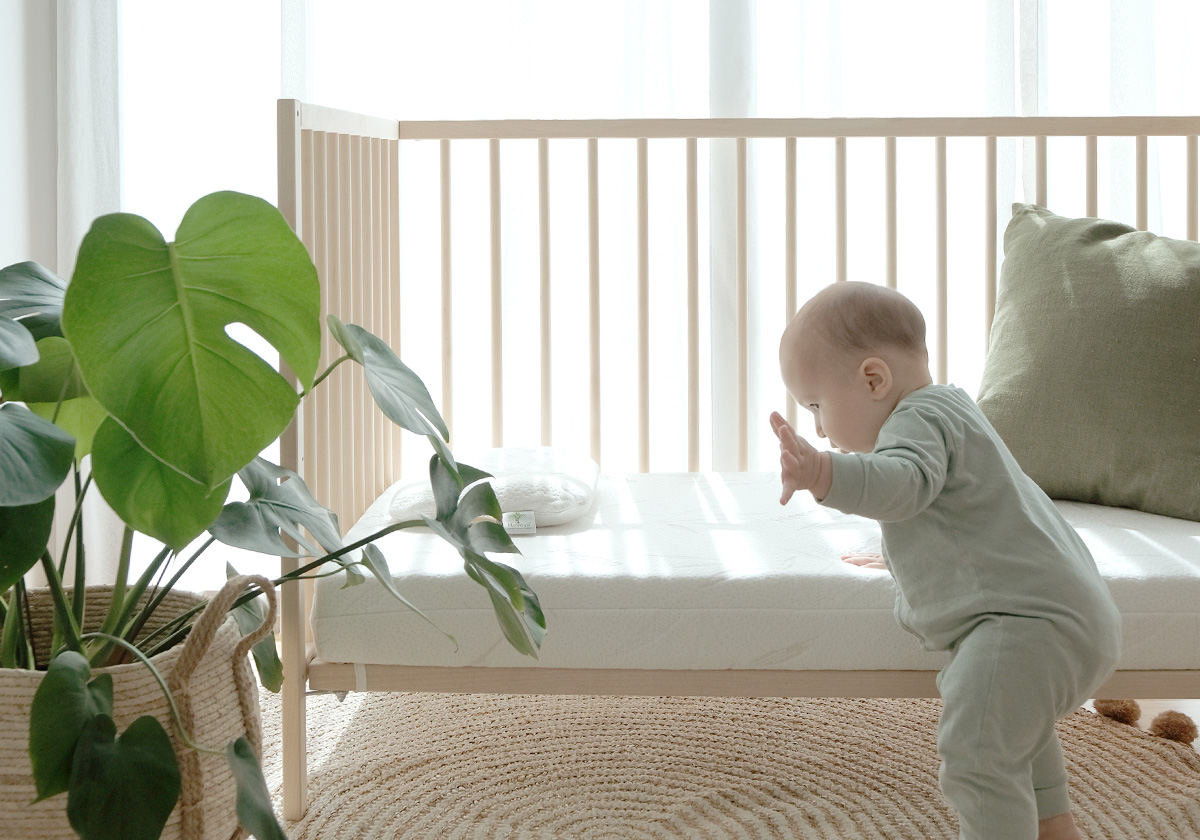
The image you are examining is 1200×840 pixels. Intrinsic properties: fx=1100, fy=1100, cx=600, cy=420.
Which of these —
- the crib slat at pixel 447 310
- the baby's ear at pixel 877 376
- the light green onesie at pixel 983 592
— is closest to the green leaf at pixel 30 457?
the light green onesie at pixel 983 592

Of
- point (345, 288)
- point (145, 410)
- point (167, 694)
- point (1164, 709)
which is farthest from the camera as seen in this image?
point (1164, 709)

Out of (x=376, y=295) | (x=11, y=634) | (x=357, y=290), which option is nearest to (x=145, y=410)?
(x=11, y=634)

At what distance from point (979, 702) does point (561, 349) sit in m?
1.12

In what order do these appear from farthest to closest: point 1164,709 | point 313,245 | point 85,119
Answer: point 85,119, point 1164,709, point 313,245

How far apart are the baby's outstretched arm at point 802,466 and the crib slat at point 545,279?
902mm

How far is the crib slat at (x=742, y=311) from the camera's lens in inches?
68.9

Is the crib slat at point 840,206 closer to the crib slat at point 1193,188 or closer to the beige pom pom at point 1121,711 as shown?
the crib slat at point 1193,188

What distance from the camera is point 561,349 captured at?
75.8 inches

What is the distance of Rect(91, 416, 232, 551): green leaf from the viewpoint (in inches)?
28.0

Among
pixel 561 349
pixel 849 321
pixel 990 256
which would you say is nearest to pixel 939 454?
pixel 849 321

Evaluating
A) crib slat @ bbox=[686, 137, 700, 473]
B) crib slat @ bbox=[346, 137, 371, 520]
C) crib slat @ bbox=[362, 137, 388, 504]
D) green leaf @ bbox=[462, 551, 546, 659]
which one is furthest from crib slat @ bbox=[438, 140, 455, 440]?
green leaf @ bbox=[462, 551, 546, 659]

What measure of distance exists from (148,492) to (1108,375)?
120 cm

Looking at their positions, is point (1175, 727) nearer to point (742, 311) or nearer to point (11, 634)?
point (742, 311)

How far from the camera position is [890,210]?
1.75 meters
